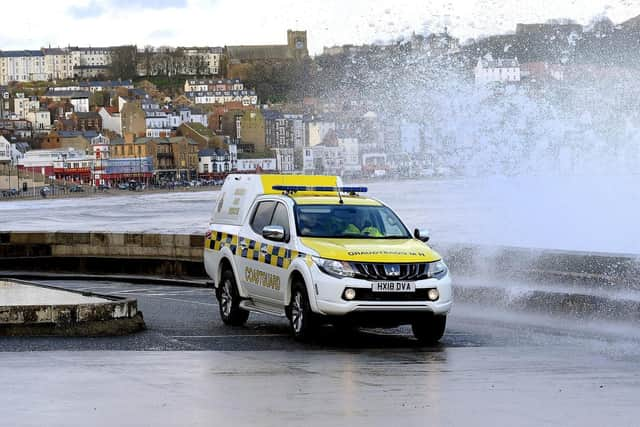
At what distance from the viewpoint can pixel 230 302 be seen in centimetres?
1583

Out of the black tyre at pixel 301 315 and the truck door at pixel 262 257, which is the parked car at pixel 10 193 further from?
the black tyre at pixel 301 315

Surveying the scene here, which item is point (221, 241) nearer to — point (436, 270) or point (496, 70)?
point (436, 270)

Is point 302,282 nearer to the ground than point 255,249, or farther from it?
nearer to the ground

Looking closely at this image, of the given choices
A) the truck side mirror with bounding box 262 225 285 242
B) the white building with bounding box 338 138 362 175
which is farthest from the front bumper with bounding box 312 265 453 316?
the white building with bounding box 338 138 362 175

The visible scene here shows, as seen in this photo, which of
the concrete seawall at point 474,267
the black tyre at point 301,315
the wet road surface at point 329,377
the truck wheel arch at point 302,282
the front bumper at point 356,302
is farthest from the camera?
the concrete seawall at point 474,267

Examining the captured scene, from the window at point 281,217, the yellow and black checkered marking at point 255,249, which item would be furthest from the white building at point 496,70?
the window at point 281,217

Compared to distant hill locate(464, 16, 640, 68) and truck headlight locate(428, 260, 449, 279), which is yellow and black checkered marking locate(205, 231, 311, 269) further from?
distant hill locate(464, 16, 640, 68)

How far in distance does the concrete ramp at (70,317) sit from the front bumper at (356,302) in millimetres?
2288

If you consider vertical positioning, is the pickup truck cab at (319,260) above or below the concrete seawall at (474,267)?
above

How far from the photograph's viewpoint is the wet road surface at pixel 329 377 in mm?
8867

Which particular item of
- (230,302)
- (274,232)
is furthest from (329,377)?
(230,302)

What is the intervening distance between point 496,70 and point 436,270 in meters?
54.7

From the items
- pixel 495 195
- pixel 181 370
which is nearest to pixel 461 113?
pixel 495 195

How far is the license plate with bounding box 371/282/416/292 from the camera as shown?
13539 millimetres
